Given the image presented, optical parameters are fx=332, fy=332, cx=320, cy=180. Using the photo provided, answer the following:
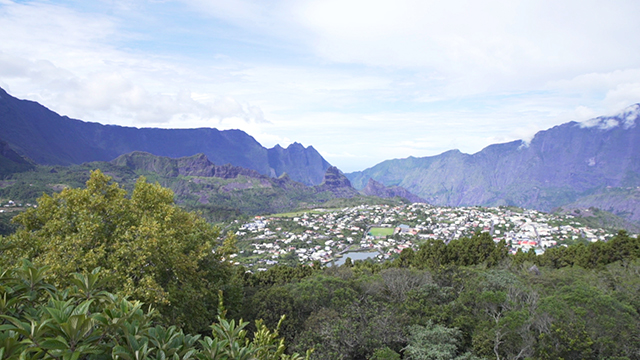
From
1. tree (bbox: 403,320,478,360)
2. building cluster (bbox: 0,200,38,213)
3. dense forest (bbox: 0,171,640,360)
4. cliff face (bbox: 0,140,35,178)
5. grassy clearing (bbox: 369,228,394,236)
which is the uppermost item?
cliff face (bbox: 0,140,35,178)

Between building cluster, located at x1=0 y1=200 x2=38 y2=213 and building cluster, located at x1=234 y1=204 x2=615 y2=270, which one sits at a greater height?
building cluster, located at x1=0 y1=200 x2=38 y2=213

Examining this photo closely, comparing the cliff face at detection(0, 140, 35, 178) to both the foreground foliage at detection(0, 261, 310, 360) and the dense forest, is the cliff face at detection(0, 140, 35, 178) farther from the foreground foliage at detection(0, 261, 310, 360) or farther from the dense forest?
the foreground foliage at detection(0, 261, 310, 360)

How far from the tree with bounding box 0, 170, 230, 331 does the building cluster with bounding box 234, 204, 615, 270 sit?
45.2m

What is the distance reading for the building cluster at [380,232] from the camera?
6775 cm

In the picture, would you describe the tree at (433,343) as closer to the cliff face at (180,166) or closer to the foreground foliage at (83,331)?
the foreground foliage at (83,331)

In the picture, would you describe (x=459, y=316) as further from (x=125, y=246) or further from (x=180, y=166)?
(x=180, y=166)

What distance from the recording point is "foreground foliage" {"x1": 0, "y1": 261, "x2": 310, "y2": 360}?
2.81 metres

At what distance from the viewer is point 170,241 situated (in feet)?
37.9

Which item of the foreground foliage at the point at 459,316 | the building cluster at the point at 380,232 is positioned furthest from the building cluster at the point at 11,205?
the foreground foliage at the point at 459,316

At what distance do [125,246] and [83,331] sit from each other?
8755 millimetres

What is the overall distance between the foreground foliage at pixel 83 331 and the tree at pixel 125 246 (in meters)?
5.77

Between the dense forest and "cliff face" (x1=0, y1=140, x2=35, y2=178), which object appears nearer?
the dense forest

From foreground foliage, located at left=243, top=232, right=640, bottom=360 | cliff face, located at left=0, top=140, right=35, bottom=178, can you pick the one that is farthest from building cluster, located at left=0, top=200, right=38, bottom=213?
foreground foliage, located at left=243, top=232, right=640, bottom=360

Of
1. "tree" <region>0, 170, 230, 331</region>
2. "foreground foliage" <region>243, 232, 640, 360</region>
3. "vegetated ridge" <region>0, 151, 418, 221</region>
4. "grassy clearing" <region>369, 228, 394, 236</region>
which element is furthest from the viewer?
"vegetated ridge" <region>0, 151, 418, 221</region>
